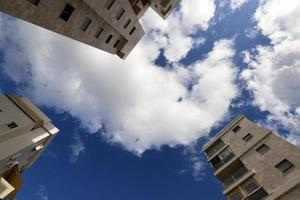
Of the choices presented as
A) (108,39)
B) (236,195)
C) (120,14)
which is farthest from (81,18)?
(236,195)

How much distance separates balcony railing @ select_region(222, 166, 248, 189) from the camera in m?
20.7

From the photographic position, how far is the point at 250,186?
62.5 ft

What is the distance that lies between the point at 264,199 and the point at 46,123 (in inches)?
986

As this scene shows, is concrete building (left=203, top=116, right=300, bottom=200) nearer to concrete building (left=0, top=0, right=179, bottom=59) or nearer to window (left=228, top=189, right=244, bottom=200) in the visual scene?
window (left=228, top=189, right=244, bottom=200)

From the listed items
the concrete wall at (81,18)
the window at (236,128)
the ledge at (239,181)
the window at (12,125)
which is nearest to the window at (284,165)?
the ledge at (239,181)

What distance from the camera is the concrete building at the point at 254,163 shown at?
17234 mm

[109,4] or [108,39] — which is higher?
[108,39]

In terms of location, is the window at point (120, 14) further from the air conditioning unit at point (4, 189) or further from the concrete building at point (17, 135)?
the air conditioning unit at point (4, 189)

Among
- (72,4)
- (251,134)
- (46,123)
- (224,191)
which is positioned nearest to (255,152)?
(251,134)

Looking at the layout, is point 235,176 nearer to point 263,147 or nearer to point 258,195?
point 258,195

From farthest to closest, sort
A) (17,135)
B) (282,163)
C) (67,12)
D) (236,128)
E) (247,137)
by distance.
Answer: (236,128)
(247,137)
(17,135)
(67,12)
(282,163)

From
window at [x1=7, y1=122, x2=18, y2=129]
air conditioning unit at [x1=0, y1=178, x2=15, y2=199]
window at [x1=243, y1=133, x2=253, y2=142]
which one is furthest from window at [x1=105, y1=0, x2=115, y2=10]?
window at [x1=243, y1=133, x2=253, y2=142]

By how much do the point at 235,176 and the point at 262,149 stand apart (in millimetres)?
3494

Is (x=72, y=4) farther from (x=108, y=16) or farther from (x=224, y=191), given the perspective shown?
(x=224, y=191)
